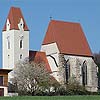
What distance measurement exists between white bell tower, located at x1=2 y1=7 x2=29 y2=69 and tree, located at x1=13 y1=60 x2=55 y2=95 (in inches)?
112

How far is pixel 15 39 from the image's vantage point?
109m

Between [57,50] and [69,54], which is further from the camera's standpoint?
[69,54]

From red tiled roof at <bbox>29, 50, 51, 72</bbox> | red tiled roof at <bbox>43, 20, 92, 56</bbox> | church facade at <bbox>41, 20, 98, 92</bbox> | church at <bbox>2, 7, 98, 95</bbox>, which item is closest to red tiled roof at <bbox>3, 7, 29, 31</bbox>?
church at <bbox>2, 7, 98, 95</bbox>

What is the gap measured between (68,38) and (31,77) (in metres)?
15.4

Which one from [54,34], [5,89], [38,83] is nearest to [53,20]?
[54,34]

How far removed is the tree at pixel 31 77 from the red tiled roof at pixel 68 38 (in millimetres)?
7921

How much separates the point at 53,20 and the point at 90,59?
11.1m

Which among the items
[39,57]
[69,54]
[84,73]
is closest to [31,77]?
[39,57]

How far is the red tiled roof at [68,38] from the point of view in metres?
113

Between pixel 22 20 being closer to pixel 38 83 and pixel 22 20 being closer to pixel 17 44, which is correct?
pixel 17 44

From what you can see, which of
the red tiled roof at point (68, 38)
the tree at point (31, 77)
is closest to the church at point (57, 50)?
the red tiled roof at point (68, 38)

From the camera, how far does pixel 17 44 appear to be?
110 m

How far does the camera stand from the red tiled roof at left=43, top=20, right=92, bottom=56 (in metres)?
113

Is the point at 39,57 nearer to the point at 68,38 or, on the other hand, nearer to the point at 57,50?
the point at 57,50
